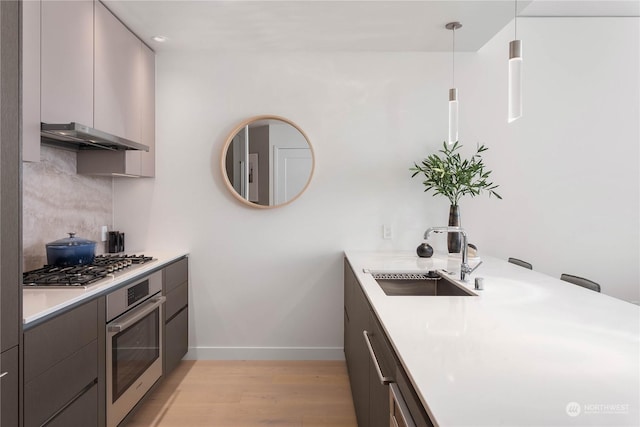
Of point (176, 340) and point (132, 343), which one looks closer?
point (132, 343)

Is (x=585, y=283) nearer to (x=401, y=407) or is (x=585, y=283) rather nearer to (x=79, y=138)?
(x=401, y=407)

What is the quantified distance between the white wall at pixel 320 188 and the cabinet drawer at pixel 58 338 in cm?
147

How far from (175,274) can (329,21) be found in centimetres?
204

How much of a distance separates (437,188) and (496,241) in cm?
70

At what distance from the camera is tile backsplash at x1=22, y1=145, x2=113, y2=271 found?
7.12 feet

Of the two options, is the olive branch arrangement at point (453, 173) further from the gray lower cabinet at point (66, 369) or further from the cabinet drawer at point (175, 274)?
the gray lower cabinet at point (66, 369)

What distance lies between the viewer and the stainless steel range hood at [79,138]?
1808 millimetres

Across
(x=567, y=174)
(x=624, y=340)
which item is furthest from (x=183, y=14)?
(x=567, y=174)

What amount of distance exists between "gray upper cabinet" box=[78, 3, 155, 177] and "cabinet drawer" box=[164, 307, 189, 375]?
1.09m

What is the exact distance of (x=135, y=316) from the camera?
2.09 m

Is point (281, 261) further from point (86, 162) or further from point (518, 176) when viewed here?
point (518, 176)

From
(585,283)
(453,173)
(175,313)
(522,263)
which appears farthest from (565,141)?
(175,313)

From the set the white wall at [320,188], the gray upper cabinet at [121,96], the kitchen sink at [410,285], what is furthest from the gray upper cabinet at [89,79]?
the kitchen sink at [410,285]

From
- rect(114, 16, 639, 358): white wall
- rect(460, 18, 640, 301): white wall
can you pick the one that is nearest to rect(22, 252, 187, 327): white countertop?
rect(114, 16, 639, 358): white wall
